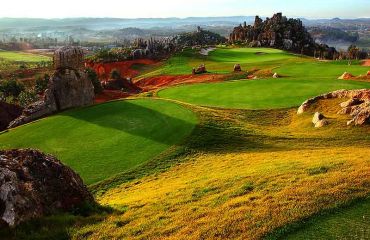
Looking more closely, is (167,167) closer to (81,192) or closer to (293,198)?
(81,192)

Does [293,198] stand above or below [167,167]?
above

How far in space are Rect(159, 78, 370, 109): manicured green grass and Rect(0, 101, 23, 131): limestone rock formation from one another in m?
20.4

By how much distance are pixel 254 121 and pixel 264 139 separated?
23.0 feet

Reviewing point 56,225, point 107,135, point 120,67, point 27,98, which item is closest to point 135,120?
point 107,135

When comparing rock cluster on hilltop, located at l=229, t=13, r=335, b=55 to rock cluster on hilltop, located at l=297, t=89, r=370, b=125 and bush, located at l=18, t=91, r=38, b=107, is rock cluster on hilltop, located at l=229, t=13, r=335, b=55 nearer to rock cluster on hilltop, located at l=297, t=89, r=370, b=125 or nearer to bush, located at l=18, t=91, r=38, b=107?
bush, located at l=18, t=91, r=38, b=107

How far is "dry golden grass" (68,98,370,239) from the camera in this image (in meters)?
16.1

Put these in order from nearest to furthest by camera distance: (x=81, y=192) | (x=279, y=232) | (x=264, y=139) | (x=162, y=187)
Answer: (x=279, y=232) < (x=81, y=192) < (x=162, y=187) < (x=264, y=139)

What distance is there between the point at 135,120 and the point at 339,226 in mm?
26804

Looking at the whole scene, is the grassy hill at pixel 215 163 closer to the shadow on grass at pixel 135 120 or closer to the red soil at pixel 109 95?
the shadow on grass at pixel 135 120

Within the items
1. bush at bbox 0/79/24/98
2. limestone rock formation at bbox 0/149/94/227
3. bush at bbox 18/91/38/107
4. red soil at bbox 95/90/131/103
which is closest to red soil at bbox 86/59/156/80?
bush at bbox 0/79/24/98

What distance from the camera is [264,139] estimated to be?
35969mm

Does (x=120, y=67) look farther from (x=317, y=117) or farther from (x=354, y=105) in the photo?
(x=354, y=105)

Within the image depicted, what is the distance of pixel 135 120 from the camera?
3972 cm

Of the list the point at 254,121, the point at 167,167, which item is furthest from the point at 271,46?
the point at 167,167
